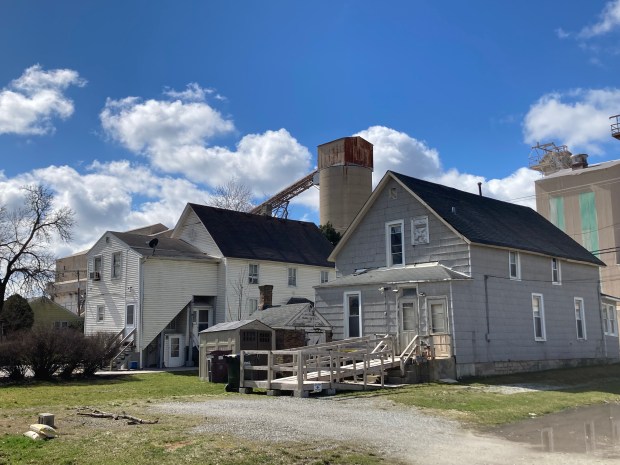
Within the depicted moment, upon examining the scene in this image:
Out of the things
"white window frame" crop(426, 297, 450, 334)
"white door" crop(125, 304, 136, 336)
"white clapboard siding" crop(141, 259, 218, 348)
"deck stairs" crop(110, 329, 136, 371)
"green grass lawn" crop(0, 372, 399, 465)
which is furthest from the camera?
"white door" crop(125, 304, 136, 336)

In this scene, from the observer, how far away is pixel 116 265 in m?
37.8

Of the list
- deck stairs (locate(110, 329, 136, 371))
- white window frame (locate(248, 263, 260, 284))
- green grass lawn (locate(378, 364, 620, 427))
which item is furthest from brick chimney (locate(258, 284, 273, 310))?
green grass lawn (locate(378, 364, 620, 427))

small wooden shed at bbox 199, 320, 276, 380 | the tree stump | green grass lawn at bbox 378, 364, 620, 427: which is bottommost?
green grass lawn at bbox 378, 364, 620, 427

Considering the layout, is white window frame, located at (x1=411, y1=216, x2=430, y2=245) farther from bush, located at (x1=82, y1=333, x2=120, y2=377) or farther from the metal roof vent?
the metal roof vent

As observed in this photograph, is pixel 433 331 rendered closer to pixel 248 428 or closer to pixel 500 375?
pixel 500 375

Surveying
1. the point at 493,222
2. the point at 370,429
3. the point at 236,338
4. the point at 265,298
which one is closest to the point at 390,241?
the point at 493,222

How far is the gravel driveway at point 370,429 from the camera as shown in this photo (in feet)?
34.9

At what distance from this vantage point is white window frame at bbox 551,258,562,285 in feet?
96.9

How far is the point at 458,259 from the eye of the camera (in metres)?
25.2

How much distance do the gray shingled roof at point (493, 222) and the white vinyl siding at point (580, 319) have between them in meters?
2.10

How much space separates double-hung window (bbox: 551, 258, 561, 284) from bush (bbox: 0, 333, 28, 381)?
891 inches

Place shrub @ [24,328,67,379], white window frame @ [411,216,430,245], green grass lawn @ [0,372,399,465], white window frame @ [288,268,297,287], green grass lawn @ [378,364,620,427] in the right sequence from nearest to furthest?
green grass lawn @ [0,372,399,465] → green grass lawn @ [378,364,620,427] → shrub @ [24,328,67,379] → white window frame @ [411,216,430,245] → white window frame @ [288,268,297,287]

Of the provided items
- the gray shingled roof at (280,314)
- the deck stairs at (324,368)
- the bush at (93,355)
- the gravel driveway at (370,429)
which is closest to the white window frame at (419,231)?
the deck stairs at (324,368)

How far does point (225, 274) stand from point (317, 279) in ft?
25.8
